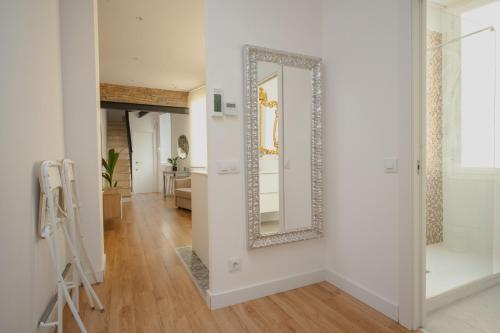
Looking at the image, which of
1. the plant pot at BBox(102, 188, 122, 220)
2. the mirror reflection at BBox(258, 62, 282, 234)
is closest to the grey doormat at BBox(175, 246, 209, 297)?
the mirror reflection at BBox(258, 62, 282, 234)

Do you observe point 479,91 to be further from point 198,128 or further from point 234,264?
point 198,128

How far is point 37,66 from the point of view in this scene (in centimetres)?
156

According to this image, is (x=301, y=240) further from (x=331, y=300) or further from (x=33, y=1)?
(x=33, y=1)

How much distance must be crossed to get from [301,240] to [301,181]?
1.64 ft

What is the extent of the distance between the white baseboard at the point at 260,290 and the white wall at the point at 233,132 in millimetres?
33

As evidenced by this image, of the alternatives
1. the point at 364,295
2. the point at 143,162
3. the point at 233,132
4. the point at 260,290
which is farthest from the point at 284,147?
the point at 143,162

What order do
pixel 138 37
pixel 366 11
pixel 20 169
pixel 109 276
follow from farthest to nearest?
pixel 138 37 → pixel 109 276 → pixel 366 11 → pixel 20 169

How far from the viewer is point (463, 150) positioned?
2.37 metres

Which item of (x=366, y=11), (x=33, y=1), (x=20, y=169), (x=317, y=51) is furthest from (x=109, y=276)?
(x=366, y=11)

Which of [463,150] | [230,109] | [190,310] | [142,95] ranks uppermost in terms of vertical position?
[142,95]

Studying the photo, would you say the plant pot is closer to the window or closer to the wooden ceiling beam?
the wooden ceiling beam

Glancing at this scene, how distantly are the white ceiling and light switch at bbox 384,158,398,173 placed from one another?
111 inches

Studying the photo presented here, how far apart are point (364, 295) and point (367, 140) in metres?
1.16

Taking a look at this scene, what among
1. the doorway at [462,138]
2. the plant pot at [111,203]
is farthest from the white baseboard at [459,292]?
the plant pot at [111,203]
